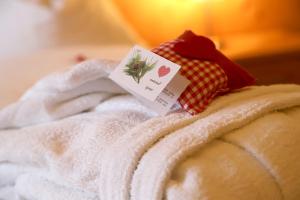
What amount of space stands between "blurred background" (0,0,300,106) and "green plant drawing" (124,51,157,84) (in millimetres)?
639

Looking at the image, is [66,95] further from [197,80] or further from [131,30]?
[131,30]

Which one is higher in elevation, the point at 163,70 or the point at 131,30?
the point at 163,70

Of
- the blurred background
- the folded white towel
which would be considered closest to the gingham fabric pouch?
the folded white towel

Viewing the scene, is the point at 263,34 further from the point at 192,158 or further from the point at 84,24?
the point at 192,158

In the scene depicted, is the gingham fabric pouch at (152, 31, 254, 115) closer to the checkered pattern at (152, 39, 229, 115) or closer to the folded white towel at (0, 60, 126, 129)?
the checkered pattern at (152, 39, 229, 115)

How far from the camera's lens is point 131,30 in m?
1.88

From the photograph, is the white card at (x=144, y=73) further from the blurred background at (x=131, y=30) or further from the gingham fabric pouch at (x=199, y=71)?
the blurred background at (x=131, y=30)

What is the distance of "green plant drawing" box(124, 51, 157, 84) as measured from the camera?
66cm

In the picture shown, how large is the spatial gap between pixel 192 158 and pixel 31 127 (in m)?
0.36

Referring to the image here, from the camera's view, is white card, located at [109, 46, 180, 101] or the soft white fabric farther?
white card, located at [109, 46, 180, 101]

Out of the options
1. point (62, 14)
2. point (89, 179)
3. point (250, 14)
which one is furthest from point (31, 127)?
point (250, 14)

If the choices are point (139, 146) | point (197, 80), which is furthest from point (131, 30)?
point (139, 146)

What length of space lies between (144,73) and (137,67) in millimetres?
19

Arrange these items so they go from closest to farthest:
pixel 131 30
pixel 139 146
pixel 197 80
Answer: pixel 139 146 < pixel 197 80 < pixel 131 30
